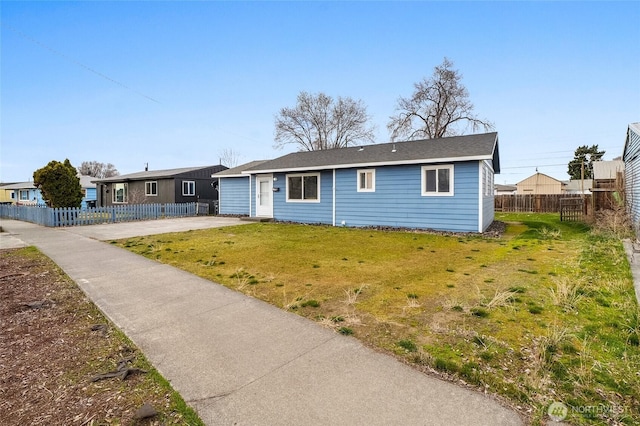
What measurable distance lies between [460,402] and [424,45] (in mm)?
19818

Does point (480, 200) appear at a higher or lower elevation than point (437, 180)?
lower

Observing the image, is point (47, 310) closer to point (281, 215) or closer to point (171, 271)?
point (171, 271)

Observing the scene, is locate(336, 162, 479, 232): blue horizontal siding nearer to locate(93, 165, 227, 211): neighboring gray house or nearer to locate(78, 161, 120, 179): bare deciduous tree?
locate(93, 165, 227, 211): neighboring gray house

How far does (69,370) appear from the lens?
2.82 metres

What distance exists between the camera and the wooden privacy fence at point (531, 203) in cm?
2331

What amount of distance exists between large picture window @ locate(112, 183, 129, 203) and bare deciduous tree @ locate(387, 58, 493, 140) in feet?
84.8

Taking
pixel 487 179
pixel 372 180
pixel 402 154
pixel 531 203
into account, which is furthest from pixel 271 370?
pixel 531 203

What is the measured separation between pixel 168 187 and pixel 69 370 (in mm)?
24259

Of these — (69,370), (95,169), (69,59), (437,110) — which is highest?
(437,110)

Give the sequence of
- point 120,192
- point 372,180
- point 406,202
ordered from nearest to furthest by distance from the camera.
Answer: point 406,202, point 372,180, point 120,192

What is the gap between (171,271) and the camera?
621cm

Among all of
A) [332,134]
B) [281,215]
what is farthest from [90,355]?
[332,134]

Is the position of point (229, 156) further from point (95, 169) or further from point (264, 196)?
point (95, 169)

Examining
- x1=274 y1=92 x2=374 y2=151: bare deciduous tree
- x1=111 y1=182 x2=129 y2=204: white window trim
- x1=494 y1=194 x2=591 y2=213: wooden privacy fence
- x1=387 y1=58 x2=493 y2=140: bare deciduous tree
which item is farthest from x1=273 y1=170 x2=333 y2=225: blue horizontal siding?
x1=274 y1=92 x2=374 y2=151: bare deciduous tree
